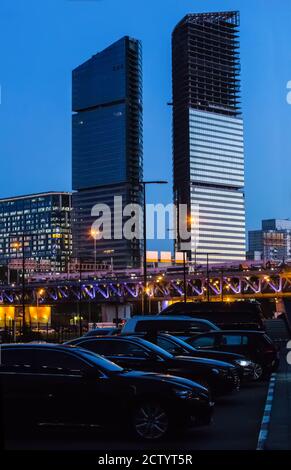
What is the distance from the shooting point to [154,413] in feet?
40.4

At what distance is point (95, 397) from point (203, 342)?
11460 millimetres

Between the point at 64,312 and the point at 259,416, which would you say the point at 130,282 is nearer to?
the point at 64,312

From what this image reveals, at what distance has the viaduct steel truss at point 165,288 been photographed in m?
119

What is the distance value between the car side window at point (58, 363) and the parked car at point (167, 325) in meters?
13.4

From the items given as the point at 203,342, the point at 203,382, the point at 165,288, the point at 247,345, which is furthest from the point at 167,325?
the point at 165,288

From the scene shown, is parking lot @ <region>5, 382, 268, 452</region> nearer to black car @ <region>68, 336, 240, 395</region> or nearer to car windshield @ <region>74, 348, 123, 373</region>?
car windshield @ <region>74, 348, 123, 373</region>

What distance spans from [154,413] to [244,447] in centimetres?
160

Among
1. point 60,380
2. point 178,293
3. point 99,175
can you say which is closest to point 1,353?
point 60,380

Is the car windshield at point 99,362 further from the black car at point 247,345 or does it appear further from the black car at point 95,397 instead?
the black car at point 247,345

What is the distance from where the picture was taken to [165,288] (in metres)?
133

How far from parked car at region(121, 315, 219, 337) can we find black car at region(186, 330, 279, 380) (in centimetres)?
332

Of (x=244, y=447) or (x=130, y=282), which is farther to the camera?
(x=130, y=282)

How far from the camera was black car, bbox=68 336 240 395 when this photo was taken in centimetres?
1628

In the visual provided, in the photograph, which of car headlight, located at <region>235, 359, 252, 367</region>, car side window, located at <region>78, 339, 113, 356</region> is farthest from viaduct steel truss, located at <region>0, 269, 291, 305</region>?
car side window, located at <region>78, 339, 113, 356</region>
